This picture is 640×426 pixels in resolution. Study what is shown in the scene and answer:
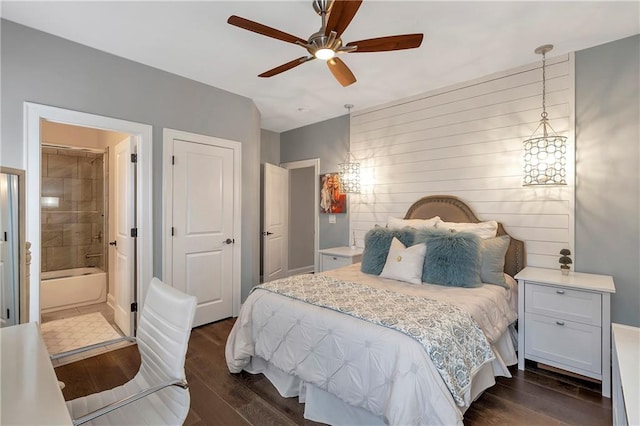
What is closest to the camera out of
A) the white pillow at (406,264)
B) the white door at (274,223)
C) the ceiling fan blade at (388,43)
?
the ceiling fan blade at (388,43)

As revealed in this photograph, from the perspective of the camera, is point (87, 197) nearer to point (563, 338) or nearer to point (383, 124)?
point (383, 124)

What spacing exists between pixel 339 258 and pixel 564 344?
7.54 feet

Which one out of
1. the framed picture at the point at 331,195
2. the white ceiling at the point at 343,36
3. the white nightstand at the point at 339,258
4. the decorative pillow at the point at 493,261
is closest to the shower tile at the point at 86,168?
the white ceiling at the point at 343,36

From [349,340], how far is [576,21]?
110 inches

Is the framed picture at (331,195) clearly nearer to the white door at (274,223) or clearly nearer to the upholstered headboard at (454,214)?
the white door at (274,223)

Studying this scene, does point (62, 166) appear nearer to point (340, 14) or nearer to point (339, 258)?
point (339, 258)

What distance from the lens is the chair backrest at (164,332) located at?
4.22 feet

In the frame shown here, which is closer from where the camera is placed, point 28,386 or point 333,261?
point 28,386

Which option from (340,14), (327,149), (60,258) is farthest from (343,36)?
(60,258)

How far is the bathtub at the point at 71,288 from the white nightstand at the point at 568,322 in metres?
4.96

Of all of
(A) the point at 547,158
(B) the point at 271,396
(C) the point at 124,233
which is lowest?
(B) the point at 271,396

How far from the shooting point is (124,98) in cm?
287

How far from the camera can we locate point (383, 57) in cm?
279

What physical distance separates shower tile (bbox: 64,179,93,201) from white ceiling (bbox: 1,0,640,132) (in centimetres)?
276
